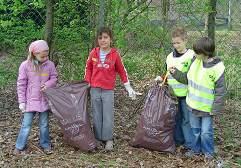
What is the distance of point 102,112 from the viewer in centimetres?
555

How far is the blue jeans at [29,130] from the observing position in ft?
17.4

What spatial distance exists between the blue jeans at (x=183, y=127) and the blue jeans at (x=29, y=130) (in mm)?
1559

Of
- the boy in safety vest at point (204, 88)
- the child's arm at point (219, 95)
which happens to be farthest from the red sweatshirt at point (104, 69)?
the child's arm at point (219, 95)

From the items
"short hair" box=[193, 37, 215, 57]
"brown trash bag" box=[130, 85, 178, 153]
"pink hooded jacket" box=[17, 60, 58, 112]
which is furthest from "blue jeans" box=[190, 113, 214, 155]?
"pink hooded jacket" box=[17, 60, 58, 112]

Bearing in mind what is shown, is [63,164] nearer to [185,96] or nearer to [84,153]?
[84,153]

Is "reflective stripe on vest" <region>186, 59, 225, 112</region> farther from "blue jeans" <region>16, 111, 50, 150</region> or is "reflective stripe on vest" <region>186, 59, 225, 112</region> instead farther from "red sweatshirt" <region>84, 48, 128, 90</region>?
"blue jeans" <region>16, 111, 50, 150</region>

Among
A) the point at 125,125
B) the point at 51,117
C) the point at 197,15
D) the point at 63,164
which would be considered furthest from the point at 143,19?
the point at 63,164

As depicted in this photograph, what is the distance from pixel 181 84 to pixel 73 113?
1.29m

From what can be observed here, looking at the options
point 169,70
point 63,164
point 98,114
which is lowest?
point 63,164

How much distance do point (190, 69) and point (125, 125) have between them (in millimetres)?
1728

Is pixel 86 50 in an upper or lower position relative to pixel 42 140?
upper

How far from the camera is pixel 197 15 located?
6914 mm

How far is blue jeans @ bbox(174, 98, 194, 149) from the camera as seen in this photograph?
17.9 feet

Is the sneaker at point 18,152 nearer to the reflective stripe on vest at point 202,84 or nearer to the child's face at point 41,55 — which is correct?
the child's face at point 41,55
